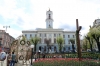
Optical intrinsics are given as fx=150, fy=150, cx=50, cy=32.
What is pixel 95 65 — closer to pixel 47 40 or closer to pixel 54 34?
pixel 47 40

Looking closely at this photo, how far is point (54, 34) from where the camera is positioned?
2746 inches

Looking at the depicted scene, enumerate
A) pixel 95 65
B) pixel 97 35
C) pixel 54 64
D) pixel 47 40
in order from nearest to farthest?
pixel 95 65 → pixel 54 64 → pixel 97 35 → pixel 47 40

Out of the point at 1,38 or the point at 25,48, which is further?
the point at 1,38

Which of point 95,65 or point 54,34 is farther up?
point 54,34

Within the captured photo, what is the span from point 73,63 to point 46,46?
6086 centimetres

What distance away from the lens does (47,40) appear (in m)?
64.9

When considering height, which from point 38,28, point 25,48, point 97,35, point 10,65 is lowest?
point 10,65

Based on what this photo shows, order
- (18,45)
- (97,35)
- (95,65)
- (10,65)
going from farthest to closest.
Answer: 1. (97,35)
2. (18,45)
3. (10,65)
4. (95,65)

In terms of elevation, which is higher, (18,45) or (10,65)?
(18,45)

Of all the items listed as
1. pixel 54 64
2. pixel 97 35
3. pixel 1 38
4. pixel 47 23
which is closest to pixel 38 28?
pixel 47 23

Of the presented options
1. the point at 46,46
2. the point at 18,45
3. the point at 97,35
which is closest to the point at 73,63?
the point at 18,45

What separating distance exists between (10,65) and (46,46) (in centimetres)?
5579

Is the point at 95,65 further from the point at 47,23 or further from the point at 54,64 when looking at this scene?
the point at 47,23

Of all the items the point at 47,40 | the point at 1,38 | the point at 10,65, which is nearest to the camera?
the point at 10,65
